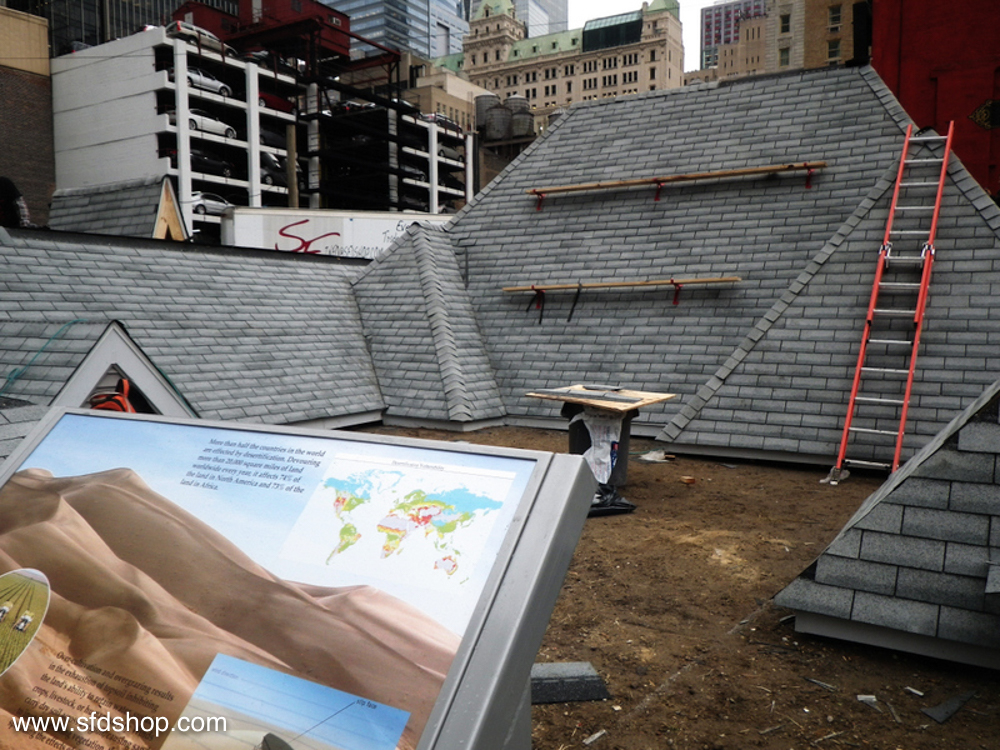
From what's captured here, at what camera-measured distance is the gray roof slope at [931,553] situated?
413cm

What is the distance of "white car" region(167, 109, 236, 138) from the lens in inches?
1556

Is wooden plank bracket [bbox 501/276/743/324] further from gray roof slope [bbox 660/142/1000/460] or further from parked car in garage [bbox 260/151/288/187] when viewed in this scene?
parked car in garage [bbox 260/151/288/187]

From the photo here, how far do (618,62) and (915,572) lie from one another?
5287 inches

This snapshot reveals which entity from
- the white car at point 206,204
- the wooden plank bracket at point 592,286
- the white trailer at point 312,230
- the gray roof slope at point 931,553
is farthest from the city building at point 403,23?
the gray roof slope at point 931,553

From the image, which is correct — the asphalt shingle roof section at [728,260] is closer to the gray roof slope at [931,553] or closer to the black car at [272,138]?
the gray roof slope at [931,553]

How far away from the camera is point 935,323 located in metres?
9.16

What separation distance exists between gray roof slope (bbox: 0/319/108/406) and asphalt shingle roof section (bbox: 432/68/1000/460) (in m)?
6.77

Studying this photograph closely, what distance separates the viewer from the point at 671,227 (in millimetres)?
12336

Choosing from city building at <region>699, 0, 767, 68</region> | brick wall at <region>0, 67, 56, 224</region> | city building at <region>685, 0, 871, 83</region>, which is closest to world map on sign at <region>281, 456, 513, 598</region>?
city building at <region>685, 0, 871, 83</region>

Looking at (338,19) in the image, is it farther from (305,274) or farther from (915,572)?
(915,572)

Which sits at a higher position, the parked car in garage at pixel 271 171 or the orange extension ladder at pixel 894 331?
the parked car in garage at pixel 271 171

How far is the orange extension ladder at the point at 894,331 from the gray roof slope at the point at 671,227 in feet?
3.48

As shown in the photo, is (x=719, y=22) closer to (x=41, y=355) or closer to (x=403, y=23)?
(x=403, y=23)

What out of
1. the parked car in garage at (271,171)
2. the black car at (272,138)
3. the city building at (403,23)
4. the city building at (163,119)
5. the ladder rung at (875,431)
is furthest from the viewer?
the city building at (403,23)
